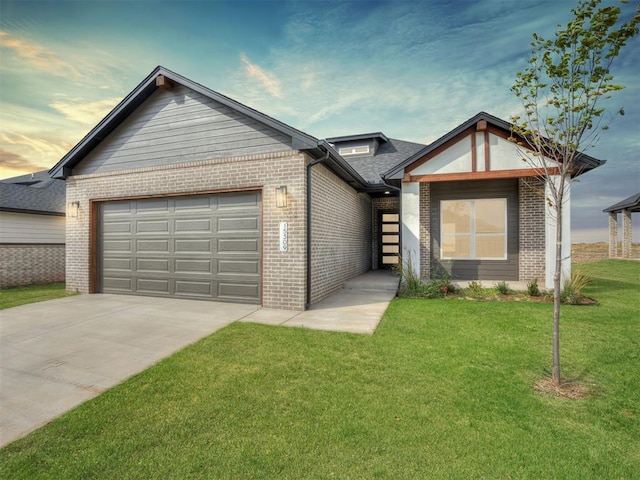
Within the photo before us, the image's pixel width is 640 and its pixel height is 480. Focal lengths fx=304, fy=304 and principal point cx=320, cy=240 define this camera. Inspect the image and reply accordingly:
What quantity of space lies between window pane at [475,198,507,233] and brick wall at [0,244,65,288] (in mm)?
16286

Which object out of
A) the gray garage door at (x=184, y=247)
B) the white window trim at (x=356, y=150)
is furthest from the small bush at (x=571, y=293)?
the white window trim at (x=356, y=150)

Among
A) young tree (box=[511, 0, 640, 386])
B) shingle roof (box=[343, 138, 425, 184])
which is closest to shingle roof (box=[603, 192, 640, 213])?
shingle roof (box=[343, 138, 425, 184])

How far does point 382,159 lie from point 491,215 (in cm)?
588

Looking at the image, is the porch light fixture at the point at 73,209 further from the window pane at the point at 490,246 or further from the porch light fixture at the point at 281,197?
the window pane at the point at 490,246

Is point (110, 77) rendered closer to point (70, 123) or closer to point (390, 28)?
point (70, 123)

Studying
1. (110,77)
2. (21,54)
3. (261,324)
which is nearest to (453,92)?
(261,324)

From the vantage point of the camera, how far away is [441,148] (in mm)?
8977

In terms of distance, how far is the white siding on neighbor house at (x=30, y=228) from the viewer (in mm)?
11266

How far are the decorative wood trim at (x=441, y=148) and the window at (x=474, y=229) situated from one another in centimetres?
203

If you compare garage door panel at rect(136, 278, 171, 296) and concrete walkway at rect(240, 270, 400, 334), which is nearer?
concrete walkway at rect(240, 270, 400, 334)

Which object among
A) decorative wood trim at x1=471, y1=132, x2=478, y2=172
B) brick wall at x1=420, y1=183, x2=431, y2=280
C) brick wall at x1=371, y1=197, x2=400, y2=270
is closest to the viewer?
decorative wood trim at x1=471, y1=132, x2=478, y2=172

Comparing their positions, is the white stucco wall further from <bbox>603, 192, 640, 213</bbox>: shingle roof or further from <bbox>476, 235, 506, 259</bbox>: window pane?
<bbox>603, 192, 640, 213</bbox>: shingle roof

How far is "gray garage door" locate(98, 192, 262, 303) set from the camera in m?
7.37

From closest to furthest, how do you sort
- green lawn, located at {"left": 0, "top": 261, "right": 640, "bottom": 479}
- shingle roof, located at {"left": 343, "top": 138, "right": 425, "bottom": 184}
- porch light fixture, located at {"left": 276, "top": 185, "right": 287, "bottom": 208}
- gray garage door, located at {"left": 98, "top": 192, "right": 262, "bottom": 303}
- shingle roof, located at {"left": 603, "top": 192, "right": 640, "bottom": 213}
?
green lawn, located at {"left": 0, "top": 261, "right": 640, "bottom": 479}, porch light fixture, located at {"left": 276, "top": 185, "right": 287, "bottom": 208}, gray garage door, located at {"left": 98, "top": 192, "right": 262, "bottom": 303}, shingle roof, located at {"left": 343, "top": 138, "right": 425, "bottom": 184}, shingle roof, located at {"left": 603, "top": 192, "right": 640, "bottom": 213}
